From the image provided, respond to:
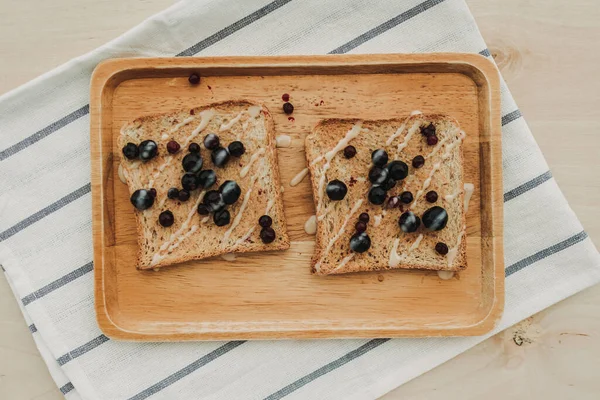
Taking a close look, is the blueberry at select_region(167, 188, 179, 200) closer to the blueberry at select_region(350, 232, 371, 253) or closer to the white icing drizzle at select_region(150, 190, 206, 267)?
the white icing drizzle at select_region(150, 190, 206, 267)

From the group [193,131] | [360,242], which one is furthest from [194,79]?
[360,242]

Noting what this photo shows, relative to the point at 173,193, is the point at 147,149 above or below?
above

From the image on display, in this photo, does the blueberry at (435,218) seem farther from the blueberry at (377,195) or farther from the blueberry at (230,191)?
the blueberry at (230,191)

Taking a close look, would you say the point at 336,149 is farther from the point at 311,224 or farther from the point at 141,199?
the point at 141,199

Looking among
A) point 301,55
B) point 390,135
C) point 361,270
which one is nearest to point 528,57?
point 390,135

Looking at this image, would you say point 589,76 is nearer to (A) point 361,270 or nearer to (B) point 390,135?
(B) point 390,135

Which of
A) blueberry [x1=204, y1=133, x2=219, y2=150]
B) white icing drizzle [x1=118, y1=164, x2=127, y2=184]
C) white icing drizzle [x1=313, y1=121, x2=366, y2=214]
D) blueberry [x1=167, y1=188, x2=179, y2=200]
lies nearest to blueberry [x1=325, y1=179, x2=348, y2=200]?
white icing drizzle [x1=313, y1=121, x2=366, y2=214]

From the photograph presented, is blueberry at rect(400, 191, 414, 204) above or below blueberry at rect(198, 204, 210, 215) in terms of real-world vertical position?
below
